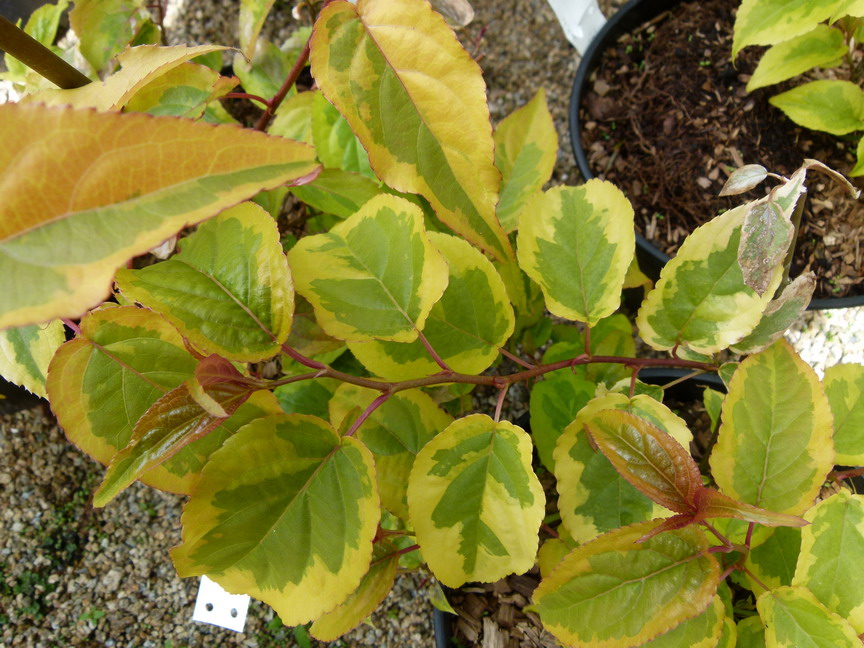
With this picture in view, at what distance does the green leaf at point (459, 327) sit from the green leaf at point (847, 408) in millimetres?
383

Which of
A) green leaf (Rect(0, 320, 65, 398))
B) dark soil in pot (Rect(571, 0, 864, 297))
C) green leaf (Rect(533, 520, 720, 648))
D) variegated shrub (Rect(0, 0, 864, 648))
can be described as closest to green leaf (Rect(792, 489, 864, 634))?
variegated shrub (Rect(0, 0, 864, 648))

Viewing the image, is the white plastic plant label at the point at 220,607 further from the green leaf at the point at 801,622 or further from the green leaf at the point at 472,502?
the green leaf at the point at 801,622

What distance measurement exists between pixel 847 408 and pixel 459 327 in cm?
45

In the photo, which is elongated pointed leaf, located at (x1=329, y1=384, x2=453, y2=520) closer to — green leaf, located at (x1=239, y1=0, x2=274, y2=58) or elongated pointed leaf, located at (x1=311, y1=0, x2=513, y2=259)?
elongated pointed leaf, located at (x1=311, y1=0, x2=513, y2=259)

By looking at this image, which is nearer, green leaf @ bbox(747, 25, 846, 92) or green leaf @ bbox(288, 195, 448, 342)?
green leaf @ bbox(288, 195, 448, 342)

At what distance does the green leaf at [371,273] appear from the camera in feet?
2.13

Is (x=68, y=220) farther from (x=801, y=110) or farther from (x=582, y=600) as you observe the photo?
(x=801, y=110)

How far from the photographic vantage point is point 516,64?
1.52 m

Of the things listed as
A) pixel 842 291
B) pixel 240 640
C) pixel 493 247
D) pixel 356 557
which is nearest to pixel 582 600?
pixel 356 557

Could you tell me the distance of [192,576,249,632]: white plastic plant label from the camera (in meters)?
0.92

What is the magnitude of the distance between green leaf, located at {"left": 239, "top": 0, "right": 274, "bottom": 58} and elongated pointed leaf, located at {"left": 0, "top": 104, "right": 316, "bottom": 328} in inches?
25.9

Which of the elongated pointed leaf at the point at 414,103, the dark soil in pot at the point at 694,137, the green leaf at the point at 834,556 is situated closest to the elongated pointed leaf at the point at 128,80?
the elongated pointed leaf at the point at 414,103

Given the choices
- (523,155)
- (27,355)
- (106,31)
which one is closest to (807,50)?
(523,155)

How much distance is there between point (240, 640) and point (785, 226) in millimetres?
1068
